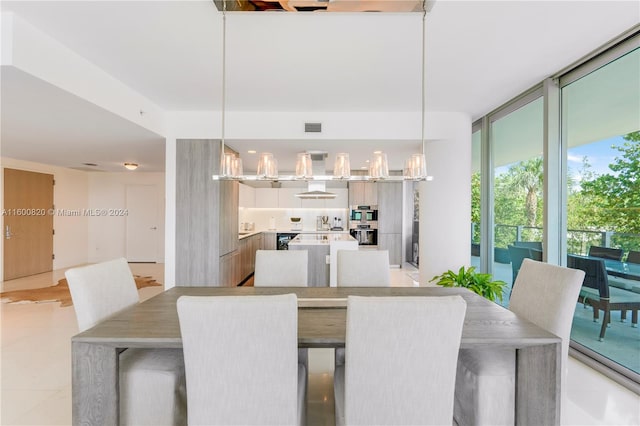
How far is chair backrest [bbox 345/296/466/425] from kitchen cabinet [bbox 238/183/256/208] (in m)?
5.13

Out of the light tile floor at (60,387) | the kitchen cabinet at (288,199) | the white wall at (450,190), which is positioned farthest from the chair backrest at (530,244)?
the kitchen cabinet at (288,199)

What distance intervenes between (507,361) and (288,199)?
21.9 ft

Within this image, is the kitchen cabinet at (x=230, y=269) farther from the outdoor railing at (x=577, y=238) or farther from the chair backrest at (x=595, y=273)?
the chair backrest at (x=595, y=273)

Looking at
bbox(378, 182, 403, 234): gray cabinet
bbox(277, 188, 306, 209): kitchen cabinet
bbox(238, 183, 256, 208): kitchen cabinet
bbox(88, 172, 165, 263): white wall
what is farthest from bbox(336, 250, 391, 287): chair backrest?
bbox(88, 172, 165, 263): white wall

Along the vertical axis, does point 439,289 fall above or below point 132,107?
below

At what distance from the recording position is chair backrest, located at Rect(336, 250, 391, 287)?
2633 millimetres

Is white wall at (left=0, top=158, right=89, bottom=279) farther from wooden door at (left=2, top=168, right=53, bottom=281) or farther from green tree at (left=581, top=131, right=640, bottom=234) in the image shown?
green tree at (left=581, top=131, right=640, bottom=234)

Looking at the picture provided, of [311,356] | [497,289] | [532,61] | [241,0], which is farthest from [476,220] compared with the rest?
[241,0]

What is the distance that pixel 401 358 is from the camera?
125 centimetres

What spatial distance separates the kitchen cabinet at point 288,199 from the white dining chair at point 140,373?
6.11 m

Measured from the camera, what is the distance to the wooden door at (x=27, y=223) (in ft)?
19.0

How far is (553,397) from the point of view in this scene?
4.81 feet

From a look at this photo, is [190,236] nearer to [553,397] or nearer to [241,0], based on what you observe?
[241,0]

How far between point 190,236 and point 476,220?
13.1ft
